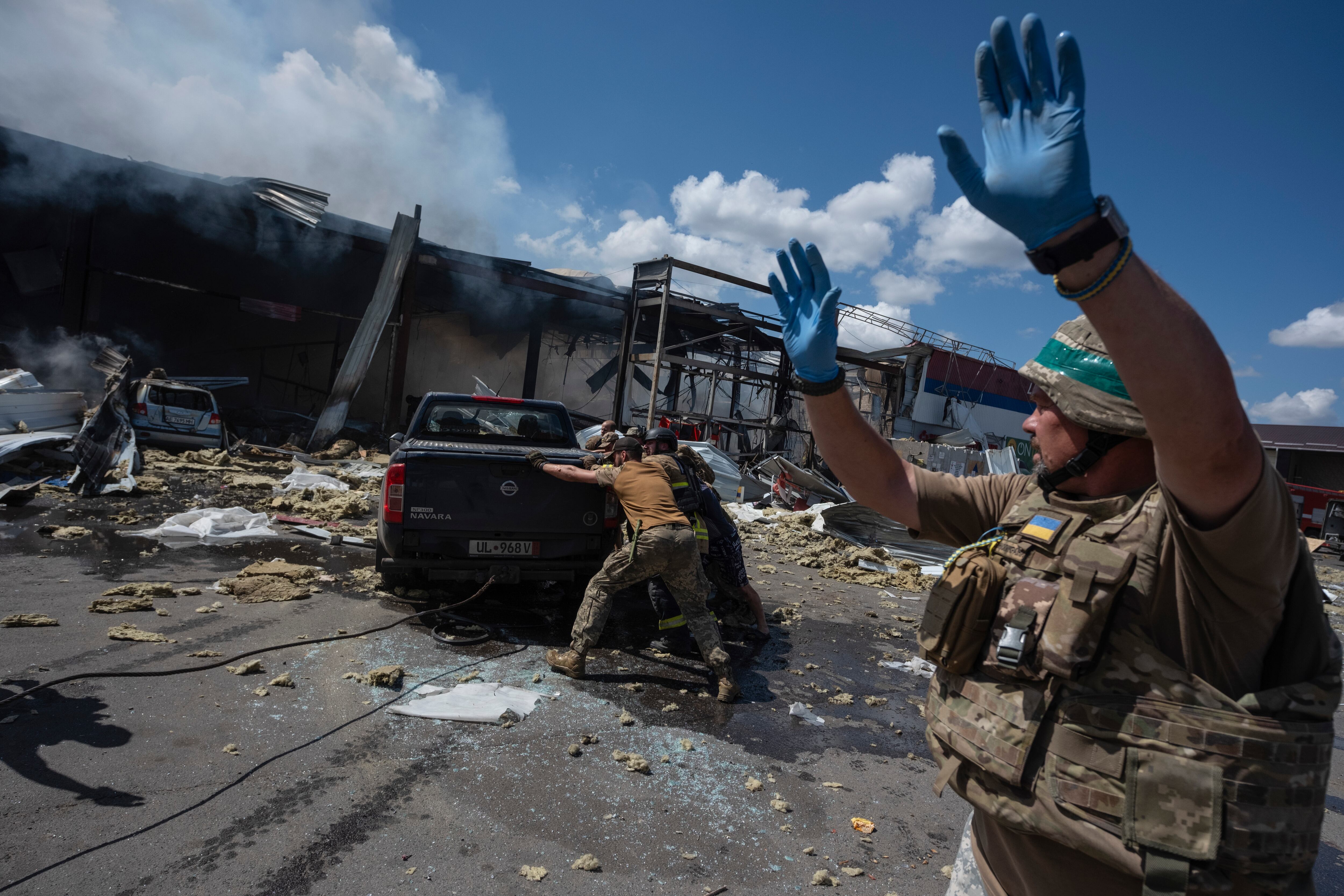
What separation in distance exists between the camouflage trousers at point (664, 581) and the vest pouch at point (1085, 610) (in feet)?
10.8

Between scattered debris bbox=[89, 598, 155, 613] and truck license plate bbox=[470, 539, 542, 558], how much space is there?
2.30 metres

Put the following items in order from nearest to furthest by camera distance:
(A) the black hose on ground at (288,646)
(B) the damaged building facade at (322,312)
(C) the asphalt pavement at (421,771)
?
(C) the asphalt pavement at (421,771) → (A) the black hose on ground at (288,646) → (B) the damaged building facade at (322,312)

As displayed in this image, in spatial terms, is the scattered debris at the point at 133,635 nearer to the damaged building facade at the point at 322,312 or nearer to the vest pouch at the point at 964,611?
the vest pouch at the point at 964,611

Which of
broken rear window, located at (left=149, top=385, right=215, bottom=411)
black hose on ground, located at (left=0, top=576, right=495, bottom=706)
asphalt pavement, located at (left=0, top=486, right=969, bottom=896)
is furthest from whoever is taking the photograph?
broken rear window, located at (left=149, top=385, right=215, bottom=411)

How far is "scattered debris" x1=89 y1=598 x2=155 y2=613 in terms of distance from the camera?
16.3 ft

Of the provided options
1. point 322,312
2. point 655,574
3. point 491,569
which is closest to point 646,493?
point 655,574

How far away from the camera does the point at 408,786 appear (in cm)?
310

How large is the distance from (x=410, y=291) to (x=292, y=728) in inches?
610

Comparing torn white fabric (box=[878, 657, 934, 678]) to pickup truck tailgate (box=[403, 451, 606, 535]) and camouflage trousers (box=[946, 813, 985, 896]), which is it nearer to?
pickup truck tailgate (box=[403, 451, 606, 535])

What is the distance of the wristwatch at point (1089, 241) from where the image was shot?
1022mm

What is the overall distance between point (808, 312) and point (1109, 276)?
92 cm

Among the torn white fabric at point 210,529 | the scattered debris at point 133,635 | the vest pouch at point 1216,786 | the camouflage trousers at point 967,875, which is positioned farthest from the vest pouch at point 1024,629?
the torn white fabric at point 210,529

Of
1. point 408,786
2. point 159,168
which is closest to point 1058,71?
point 408,786

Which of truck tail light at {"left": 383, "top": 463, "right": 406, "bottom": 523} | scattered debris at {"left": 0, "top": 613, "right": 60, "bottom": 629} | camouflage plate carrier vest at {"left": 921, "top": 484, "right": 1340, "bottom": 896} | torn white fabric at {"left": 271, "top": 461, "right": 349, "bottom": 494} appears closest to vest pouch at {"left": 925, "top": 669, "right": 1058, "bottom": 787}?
camouflage plate carrier vest at {"left": 921, "top": 484, "right": 1340, "bottom": 896}
